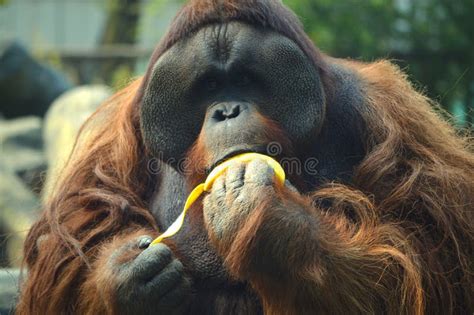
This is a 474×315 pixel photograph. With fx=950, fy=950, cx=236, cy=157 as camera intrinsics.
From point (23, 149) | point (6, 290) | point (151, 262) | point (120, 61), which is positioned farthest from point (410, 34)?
point (151, 262)

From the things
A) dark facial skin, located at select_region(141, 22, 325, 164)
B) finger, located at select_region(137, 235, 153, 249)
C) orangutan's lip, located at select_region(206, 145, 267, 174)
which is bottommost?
finger, located at select_region(137, 235, 153, 249)

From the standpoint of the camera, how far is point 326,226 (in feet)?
11.5

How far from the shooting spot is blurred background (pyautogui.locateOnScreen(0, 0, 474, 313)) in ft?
27.7

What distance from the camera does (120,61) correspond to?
42.3ft

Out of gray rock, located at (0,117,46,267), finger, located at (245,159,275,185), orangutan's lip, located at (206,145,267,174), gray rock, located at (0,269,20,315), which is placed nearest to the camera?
finger, located at (245,159,275,185)

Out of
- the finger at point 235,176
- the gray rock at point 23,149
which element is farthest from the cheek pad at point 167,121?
the gray rock at point 23,149

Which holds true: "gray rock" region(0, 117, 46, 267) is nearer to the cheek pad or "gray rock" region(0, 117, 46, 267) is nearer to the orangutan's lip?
the cheek pad

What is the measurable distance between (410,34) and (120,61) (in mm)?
4204

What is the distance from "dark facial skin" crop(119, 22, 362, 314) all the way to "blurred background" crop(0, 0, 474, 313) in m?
2.47

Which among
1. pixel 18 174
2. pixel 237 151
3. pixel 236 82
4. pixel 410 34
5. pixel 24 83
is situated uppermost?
pixel 236 82

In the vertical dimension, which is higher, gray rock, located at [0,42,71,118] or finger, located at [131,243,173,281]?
finger, located at [131,243,173,281]

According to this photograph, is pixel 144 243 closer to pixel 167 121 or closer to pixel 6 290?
pixel 167 121

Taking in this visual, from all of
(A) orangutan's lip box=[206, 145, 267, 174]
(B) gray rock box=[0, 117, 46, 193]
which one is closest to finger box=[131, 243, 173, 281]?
(A) orangutan's lip box=[206, 145, 267, 174]

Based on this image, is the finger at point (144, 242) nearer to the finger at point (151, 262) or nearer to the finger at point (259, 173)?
the finger at point (151, 262)
